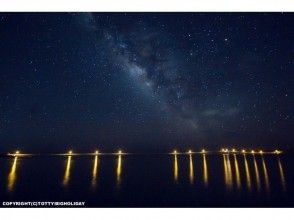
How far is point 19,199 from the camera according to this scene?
9273 millimetres

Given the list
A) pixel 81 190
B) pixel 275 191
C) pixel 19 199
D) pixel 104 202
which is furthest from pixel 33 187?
pixel 275 191

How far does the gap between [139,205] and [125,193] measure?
64.2 inches

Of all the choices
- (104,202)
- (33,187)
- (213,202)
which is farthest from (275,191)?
(33,187)

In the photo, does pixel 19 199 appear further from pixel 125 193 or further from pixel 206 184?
pixel 206 184

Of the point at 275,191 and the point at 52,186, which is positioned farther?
the point at 52,186

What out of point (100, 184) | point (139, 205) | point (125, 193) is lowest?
point (139, 205)

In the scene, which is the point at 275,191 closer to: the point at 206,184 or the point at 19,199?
the point at 206,184

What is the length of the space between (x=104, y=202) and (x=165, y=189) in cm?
341

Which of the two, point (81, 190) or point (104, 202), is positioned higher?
point (81, 190)
